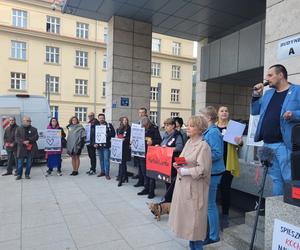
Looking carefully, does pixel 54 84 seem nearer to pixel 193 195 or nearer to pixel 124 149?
pixel 124 149

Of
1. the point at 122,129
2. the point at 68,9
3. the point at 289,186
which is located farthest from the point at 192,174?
the point at 68,9

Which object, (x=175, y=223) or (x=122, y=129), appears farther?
(x=122, y=129)

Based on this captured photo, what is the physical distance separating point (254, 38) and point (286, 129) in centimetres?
715

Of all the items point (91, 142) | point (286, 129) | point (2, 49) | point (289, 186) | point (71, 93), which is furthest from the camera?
point (71, 93)

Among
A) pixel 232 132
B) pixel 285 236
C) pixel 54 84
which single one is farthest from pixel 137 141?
pixel 54 84

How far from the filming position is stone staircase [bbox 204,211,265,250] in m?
3.34

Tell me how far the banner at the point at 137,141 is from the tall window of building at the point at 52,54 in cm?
3220

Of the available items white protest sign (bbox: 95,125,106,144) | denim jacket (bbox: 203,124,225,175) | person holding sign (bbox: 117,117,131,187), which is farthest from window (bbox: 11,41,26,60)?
denim jacket (bbox: 203,124,225,175)

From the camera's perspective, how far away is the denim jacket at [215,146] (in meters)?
3.78

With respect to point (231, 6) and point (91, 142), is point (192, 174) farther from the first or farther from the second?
point (231, 6)

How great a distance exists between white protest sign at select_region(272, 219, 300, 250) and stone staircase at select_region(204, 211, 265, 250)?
583 mm

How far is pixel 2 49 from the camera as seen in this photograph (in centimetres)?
3319

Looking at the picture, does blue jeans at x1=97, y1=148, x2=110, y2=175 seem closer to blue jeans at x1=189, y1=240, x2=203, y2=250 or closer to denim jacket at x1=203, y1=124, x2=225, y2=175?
denim jacket at x1=203, y1=124, x2=225, y2=175

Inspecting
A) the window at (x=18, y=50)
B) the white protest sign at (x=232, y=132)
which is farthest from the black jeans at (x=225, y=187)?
the window at (x=18, y=50)
